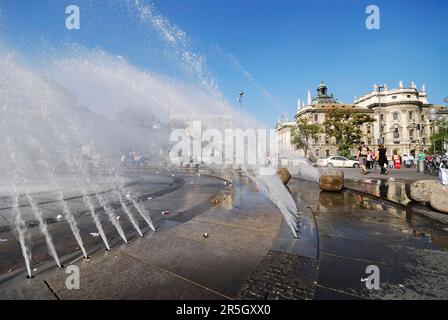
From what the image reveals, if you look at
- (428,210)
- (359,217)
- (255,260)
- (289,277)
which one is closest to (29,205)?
(255,260)

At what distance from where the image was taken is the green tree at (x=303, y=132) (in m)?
55.1

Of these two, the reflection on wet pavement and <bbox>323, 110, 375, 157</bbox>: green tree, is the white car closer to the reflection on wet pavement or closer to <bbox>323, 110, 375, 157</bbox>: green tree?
<bbox>323, 110, 375, 157</bbox>: green tree

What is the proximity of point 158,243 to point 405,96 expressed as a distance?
322 feet

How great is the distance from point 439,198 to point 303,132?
5568 cm

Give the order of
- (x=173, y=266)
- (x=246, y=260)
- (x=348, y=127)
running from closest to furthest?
(x=173, y=266) < (x=246, y=260) < (x=348, y=127)

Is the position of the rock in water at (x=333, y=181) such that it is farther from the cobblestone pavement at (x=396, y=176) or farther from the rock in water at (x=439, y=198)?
the cobblestone pavement at (x=396, y=176)

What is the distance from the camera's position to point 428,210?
521 centimetres

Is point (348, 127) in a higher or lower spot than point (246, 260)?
higher

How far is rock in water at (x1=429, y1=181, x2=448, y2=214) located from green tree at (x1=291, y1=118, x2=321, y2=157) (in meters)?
52.9

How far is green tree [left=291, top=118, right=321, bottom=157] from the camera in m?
55.1

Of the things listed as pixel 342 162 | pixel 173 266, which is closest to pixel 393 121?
pixel 342 162

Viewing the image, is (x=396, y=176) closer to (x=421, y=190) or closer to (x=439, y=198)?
(x=421, y=190)

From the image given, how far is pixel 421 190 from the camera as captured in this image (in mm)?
5871
